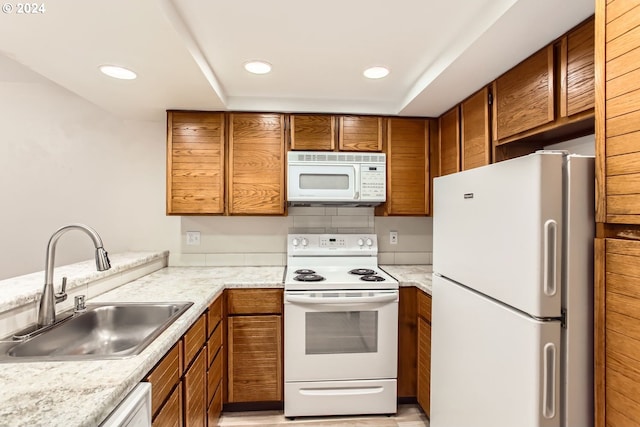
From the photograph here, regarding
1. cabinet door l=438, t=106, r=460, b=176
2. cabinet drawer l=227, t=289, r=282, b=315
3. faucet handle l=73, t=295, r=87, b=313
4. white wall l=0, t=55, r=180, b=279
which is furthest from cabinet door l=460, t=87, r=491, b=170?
white wall l=0, t=55, r=180, b=279

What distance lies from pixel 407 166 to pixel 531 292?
64.0 inches

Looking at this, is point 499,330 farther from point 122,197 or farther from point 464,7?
point 122,197

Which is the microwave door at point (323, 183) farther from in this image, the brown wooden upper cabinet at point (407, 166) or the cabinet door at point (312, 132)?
the brown wooden upper cabinet at point (407, 166)

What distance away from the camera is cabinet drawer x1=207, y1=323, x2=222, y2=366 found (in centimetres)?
172

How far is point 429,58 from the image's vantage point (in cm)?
178

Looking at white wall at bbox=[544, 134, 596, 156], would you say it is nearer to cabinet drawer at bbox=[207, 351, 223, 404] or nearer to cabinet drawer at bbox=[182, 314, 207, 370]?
cabinet drawer at bbox=[182, 314, 207, 370]

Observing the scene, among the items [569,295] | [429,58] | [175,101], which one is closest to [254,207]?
[175,101]

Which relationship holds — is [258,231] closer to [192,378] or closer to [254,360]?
[254,360]

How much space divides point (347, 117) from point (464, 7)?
119 centimetres

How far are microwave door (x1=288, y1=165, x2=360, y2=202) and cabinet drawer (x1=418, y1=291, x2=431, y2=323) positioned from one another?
2.77ft

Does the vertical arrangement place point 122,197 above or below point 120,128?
below

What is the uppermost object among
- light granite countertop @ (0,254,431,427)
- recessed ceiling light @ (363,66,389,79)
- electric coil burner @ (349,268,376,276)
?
recessed ceiling light @ (363,66,389,79)

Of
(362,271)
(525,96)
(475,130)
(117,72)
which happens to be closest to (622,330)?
(525,96)

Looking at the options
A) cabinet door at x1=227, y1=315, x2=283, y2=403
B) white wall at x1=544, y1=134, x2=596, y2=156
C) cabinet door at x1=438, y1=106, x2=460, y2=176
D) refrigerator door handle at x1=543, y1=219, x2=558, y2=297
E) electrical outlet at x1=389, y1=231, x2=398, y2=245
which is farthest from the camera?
electrical outlet at x1=389, y1=231, x2=398, y2=245
